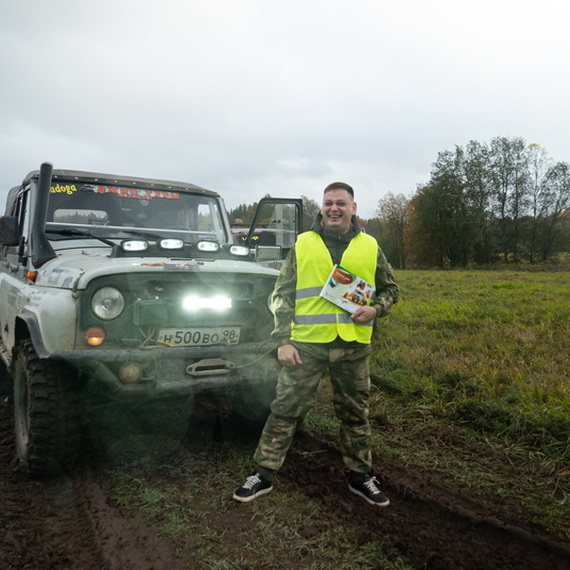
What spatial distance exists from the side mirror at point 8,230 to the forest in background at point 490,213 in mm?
35049

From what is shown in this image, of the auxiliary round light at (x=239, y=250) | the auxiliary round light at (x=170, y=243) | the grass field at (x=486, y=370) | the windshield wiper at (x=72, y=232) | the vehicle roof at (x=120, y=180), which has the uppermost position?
the vehicle roof at (x=120, y=180)

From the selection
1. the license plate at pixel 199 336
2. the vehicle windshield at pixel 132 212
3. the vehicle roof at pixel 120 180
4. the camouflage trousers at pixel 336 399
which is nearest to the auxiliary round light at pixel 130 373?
the license plate at pixel 199 336

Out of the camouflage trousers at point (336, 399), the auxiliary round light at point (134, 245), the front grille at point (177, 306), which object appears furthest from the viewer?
the auxiliary round light at point (134, 245)

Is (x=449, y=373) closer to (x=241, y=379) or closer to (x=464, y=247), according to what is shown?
(x=241, y=379)

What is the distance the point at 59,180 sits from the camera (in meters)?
4.60

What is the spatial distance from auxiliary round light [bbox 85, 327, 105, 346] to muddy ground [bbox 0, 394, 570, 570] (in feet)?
3.08

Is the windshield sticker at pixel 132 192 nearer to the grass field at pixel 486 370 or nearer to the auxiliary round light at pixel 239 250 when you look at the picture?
the auxiliary round light at pixel 239 250

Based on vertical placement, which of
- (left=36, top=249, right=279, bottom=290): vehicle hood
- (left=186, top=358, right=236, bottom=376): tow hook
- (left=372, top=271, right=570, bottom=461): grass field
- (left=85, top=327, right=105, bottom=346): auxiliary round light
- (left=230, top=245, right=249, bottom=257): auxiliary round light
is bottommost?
(left=372, top=271, right=570, bottom=461): grass field

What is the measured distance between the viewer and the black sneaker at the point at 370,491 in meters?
3.08

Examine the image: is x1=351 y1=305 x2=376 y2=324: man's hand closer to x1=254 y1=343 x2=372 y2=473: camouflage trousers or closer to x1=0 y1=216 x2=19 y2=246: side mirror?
x1=254 y1=343 x2=372 y2=473: camouflage trousers

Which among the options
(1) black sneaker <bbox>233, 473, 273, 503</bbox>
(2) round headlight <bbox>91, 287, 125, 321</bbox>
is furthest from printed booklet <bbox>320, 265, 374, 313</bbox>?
(2) round headlight <bbox>91, 287, 125, 321</bbox>

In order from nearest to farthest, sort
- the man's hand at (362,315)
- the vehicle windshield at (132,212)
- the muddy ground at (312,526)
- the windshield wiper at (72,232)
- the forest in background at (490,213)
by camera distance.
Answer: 1. the muddy ground at (312,526)
2. the man's hand at (362,315)
3. the windshield wiper at (72,232)
4. the vehicle windshield at (132,212)
5. the forest in background at (490,213)

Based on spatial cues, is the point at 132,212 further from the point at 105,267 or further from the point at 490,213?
the point at 490,213

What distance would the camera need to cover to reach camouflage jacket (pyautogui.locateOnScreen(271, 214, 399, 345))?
320cm
